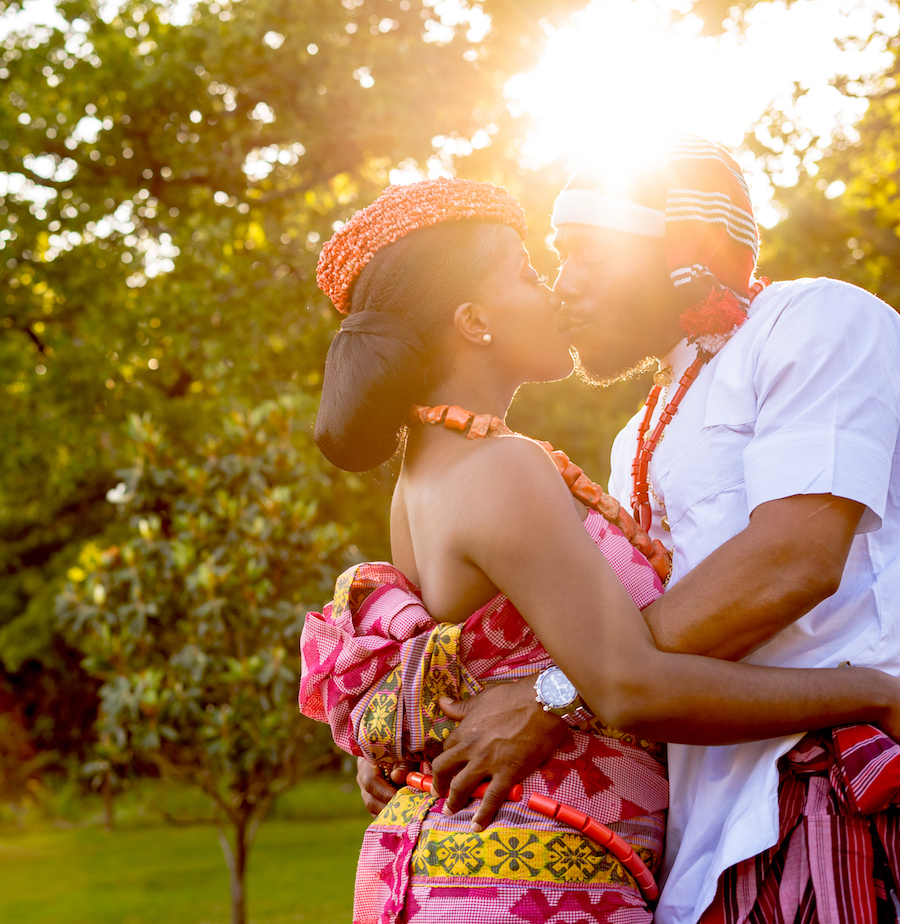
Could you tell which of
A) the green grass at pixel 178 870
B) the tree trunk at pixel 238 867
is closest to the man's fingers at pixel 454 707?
the tree trunk at pixel 238 867

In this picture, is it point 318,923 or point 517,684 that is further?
point 318,923

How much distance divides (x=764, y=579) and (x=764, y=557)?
1.7 inches

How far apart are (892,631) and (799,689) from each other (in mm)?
274

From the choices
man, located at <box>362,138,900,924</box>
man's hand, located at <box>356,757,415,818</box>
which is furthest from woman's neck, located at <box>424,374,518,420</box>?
man's hand, located at <box>356,757,415,818</box>

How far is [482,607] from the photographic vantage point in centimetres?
222

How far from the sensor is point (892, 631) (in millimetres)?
2078

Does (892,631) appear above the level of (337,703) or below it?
above

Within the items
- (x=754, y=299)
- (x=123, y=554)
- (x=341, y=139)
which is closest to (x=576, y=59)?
(x=341, y=139)

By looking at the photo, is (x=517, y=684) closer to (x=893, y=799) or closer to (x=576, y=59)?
(x=893, y=799)

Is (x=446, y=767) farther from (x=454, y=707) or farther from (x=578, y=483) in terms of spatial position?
(x=578, y=483)

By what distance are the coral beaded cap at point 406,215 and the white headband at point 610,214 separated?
205mm

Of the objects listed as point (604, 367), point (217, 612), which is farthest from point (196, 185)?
point (604, 367)

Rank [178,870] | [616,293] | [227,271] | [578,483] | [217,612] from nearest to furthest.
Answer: [578,483] → [616,293] → [217,612] → [227,271] → [178,870]

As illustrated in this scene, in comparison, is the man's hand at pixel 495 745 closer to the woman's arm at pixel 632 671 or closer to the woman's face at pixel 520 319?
the woman's arm at pixel 632 671
